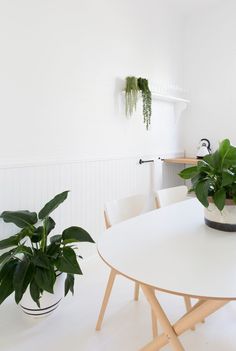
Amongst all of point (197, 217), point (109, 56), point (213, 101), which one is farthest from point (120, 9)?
point (197, 217)

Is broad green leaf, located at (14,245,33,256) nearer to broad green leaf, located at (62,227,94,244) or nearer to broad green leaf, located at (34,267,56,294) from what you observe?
broad green leaf, located at (34,267,56,294)

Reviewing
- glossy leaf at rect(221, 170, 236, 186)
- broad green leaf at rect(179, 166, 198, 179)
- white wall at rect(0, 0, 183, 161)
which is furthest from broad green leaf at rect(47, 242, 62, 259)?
glossy leaf at rect(221, 170, 236, 186)

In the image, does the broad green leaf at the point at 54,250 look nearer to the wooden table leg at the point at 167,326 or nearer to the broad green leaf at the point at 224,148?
the wooden table leg at the point at 167,326

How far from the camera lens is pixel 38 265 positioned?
4.81 ft

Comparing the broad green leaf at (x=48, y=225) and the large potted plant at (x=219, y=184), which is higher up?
the large potted plant at (x=219, y=184)

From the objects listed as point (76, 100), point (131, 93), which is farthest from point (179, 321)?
point (131, 93)

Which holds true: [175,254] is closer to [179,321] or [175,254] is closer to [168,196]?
[179,321]

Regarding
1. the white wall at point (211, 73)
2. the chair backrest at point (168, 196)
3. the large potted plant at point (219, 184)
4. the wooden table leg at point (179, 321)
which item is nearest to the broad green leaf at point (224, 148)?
the large potted plant at point (219, 184)

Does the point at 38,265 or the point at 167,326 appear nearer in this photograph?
the point at 167,326

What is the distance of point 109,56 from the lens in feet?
8.25

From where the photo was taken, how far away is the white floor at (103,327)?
4.66 ft

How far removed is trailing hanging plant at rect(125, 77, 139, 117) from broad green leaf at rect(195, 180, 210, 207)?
1.72 m

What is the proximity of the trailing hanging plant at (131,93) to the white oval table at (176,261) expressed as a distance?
5.33ft

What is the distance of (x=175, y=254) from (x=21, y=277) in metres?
0.93
